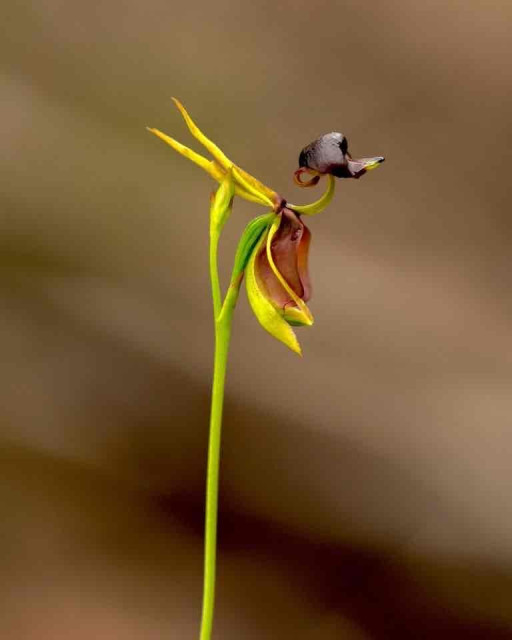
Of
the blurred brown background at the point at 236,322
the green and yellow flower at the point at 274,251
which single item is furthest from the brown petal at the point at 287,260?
the blurred brown background at the point at 236,322

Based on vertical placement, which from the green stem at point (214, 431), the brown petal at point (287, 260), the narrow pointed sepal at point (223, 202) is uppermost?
the narrow pointed sepal at point (223, 202)

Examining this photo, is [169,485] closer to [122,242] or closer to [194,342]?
[194,342]

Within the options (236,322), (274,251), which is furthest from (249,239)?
(236,322)

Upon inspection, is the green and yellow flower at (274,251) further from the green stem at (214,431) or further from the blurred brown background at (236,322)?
the blurred brown background at (236,322)

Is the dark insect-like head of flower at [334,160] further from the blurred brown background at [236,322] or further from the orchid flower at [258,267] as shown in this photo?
the blurred brown background at [236,322]

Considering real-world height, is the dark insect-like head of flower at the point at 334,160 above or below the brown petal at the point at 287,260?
above

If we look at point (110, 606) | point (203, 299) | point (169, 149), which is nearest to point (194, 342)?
point (203, 299)

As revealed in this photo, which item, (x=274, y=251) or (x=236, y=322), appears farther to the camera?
(x=236, y=322)

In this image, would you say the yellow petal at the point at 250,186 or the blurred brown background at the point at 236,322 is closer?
the yellow petal at the point at 250,186

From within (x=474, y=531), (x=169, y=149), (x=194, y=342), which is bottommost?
(x=474, y=531)

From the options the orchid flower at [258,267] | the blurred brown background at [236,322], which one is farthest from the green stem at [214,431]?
the blurred brown background at [236,322]

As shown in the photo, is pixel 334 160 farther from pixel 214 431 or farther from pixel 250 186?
pixel 214 431
